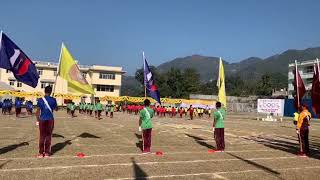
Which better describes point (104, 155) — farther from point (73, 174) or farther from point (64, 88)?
point (64, 88)

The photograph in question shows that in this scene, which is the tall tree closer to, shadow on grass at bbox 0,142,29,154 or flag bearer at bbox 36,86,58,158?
shadow on grass at bbox 0,142,29,154

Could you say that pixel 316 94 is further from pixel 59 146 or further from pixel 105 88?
pixel 105 88

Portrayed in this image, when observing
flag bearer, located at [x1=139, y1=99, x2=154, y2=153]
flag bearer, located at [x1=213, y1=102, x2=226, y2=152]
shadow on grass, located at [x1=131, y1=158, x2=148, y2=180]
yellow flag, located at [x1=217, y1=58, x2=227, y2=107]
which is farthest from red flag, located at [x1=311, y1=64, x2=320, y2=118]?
shadow on grass, located at [x1=131, y1=158, x2=148, y2=180]

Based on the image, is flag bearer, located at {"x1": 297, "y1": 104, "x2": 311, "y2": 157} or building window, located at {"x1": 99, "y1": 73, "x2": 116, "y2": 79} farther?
building window, located at {"x1": 99, "y1": 73, "x2": 116, "y2": 79}

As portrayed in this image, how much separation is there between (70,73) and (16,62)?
3.21m

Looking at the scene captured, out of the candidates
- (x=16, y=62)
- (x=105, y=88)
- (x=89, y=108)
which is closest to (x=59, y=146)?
(x=16, y=62)

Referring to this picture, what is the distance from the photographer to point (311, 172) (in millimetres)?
11195

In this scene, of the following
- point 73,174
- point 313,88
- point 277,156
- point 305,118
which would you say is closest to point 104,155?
point 73,174

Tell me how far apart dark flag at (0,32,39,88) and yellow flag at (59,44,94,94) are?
1.54m

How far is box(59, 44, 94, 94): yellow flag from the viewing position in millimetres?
17109

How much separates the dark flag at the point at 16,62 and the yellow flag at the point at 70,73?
5.06ft

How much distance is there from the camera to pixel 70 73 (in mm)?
17594

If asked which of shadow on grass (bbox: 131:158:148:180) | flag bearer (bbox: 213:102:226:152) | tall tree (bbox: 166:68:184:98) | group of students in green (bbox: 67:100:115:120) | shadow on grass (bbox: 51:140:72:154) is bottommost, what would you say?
shadow on grass (bbox: 131:158:148:180)

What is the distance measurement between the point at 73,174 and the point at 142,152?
4.75 meters
